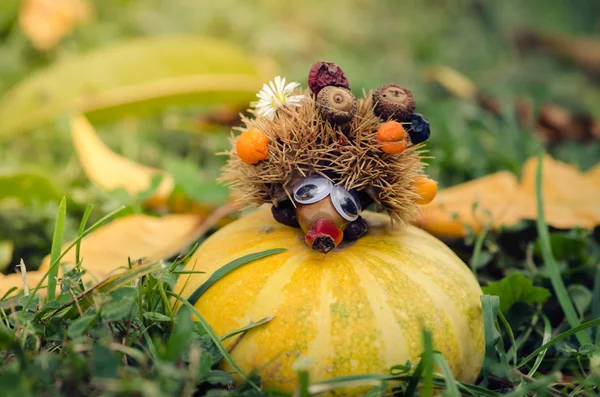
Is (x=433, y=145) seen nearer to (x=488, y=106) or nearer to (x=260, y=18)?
(x=488, y=106)

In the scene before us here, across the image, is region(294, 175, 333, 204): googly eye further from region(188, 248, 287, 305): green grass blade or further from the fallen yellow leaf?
the fallen yellow leaf

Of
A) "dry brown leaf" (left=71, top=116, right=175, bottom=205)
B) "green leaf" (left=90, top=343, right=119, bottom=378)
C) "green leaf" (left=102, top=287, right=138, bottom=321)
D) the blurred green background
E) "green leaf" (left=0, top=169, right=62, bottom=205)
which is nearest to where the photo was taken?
"green leaf" (left=90, top=343, right=119, bottom=378)

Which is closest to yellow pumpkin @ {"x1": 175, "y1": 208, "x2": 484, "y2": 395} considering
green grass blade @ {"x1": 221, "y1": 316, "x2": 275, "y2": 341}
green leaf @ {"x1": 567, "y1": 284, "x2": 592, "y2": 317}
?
green grass blade @ {"x1": 221, "y1": 316, "x2": 275, "y2": 341}

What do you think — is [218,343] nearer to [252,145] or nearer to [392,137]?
[252,145]

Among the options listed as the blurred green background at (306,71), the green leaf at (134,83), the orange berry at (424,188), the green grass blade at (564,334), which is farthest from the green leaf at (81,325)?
the green leaf at (134,83)

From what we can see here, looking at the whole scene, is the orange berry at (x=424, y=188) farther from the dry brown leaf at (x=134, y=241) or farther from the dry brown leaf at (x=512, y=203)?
the dry brown leaf at (x=134, y=241)

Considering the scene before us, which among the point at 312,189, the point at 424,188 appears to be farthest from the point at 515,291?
the point at 312,189
